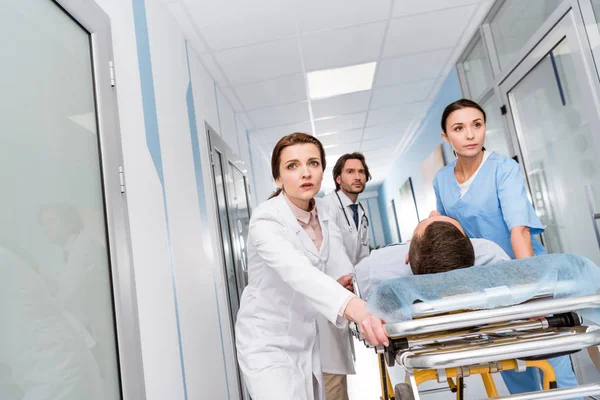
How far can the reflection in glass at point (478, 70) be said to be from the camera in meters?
3.56

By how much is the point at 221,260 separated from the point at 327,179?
6216 mm

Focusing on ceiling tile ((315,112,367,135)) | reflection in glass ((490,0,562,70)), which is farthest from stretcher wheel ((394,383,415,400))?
ceiling tile ((315,112,367,135))

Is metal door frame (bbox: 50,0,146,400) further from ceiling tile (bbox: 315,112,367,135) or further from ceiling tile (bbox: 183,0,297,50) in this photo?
ceiling tile (bbox: 315,112,367,135)

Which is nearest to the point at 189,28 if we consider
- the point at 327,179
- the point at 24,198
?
the point at 24,198

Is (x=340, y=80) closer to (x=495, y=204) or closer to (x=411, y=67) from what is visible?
(x=411, y=67)

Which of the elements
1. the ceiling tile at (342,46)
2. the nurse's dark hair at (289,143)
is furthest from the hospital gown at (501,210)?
the ceiling tile at (342,46)

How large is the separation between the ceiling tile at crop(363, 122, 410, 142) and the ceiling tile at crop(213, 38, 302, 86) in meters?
2.64

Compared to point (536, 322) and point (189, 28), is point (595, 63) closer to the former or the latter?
point (536, 322)

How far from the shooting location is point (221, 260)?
3.08 metres

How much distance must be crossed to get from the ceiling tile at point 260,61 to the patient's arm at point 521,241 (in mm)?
2272

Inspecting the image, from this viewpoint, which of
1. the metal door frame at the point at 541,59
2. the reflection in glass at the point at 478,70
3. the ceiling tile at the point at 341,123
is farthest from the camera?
the ceiling tile at the point at 341,123

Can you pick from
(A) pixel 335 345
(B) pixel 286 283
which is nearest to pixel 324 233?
(B) pixel 286 283

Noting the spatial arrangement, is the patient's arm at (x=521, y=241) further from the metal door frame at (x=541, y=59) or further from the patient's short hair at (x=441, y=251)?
the metal door frame at (x=541, y=59)

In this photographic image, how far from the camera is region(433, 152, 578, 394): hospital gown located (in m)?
1.67
